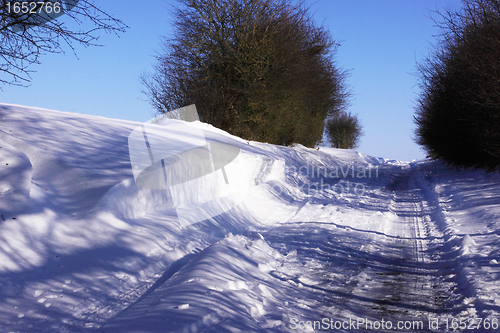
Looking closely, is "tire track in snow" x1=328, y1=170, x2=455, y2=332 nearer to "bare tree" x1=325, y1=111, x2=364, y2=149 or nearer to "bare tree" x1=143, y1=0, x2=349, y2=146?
"bare tree" x1=143, y1=0, x2=349, y2=146

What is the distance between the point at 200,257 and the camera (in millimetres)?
4590

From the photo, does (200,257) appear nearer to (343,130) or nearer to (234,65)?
(234,65)

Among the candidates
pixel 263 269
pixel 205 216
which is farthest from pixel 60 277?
pixel 205 216

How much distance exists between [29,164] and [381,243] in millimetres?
6221

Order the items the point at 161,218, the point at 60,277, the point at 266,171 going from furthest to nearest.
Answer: the point at 266,171 → the point at 161,218 → the point at 60,277

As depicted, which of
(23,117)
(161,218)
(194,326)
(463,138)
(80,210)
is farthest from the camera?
(463,138)

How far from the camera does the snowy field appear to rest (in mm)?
3232

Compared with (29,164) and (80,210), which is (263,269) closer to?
(80,210)

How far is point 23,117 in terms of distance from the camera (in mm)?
8055

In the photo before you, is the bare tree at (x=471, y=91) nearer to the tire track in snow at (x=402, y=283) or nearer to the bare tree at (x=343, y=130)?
the tire track in snow at (x=402, y=283)

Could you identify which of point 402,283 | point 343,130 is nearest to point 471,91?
point 402,283

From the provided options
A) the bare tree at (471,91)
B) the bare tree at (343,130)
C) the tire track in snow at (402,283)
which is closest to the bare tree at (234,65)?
the bare tree at (471,91)

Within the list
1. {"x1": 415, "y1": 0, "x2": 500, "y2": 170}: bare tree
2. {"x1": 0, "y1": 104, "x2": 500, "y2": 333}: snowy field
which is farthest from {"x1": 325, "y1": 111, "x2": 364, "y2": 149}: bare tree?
{"x1": 0, "y1": 104, "x2": 500, "y2": 333}: snowy field

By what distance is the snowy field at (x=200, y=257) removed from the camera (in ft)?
10.6
